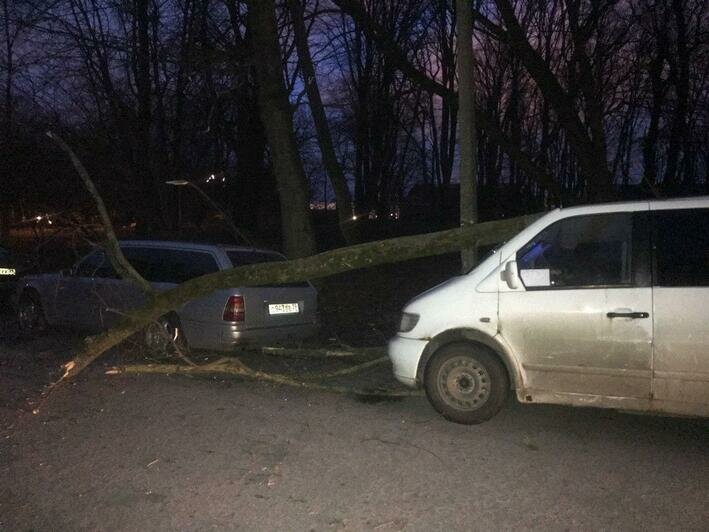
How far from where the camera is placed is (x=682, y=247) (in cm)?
539

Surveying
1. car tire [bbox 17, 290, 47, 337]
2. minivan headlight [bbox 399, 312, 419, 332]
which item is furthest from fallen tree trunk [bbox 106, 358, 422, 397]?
car tire [bbox 17, 290, 47, 337]

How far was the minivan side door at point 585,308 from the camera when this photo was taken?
5.36m

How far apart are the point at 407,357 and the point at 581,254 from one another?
5.75 feet

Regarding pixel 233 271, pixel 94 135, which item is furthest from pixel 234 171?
Result: pixel 233 271

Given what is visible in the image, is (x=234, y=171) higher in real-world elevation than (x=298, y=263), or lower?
higher

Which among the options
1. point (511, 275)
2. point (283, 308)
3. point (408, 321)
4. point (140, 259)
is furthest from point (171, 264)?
point (511, 275)

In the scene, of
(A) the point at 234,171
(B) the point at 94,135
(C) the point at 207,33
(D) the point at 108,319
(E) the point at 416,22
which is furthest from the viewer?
(A) the point at 234,171

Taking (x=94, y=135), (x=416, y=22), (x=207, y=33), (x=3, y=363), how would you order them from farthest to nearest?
1. (x=416, y=22)
2. (x=94, y=135)
3. (x=207, y=33)
4. (x=3, y=363)

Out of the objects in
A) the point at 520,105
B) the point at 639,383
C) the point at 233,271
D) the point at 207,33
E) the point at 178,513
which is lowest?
the point at 178,513

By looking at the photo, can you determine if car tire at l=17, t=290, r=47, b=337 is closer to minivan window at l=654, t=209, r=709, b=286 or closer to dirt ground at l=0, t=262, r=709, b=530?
dirt ground at l=0, t=262, r=709, b=530

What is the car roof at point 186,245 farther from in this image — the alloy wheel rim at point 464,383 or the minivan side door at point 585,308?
the minivan side door at point 585,308

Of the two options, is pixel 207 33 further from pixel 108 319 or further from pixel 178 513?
pixel 178 513

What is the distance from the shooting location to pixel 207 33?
705 inches

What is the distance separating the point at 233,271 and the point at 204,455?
9.91ft
